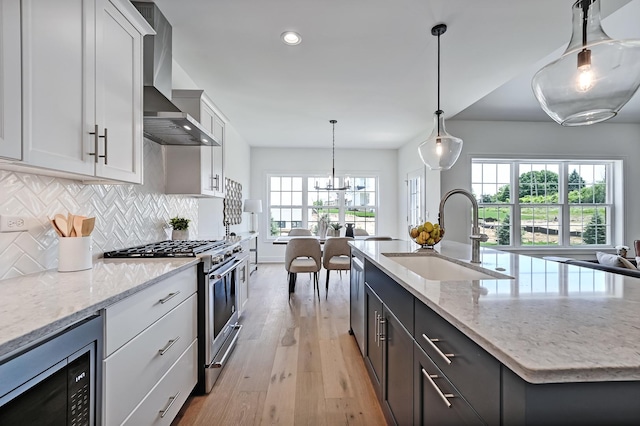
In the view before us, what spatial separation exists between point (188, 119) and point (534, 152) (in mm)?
5385

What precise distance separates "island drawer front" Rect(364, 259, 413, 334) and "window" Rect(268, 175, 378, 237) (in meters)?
5.03

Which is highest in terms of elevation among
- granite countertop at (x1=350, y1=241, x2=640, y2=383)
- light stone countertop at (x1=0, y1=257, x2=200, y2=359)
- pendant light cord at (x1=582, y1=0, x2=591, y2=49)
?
pendant light cord at (x1=582, y1=0, x2=591, y2=49)

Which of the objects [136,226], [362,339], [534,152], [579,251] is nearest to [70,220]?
[136,226]

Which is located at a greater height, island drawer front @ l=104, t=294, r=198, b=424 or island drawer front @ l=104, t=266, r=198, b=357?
island drawer front @ l=104, t=266, r=198, b=357

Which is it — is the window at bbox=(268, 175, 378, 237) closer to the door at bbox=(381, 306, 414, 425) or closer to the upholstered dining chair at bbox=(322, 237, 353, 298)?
the upholstered dining chair at bbox=(322, 237, 353, 298)

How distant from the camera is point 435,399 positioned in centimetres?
99

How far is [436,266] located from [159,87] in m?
2.35

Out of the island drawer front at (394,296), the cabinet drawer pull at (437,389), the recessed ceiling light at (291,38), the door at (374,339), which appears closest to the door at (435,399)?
the cabinet drawer pull at (437,389)

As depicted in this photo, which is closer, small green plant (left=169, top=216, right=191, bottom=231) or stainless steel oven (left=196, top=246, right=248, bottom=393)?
stainless steel oven (left=196, top=246, right=248, bottom=393)

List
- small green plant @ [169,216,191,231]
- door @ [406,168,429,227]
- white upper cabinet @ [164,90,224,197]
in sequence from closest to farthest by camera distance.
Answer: white upper cabinet @ [164,90,224,197]
small green plant @ [169,216,191,231]
door @ [406,168,429,227]

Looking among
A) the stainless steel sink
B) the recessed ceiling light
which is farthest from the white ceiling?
the stainless steel sink

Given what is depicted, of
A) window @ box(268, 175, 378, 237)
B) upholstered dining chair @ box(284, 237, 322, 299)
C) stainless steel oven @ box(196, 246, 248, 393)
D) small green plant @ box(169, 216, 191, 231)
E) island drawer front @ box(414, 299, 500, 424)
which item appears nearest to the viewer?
island drawer front @ box(414, 299, 500, 424)

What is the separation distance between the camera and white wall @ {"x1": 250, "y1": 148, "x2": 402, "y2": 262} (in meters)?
6.93

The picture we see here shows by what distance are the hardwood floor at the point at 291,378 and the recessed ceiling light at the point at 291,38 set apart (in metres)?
2.69
